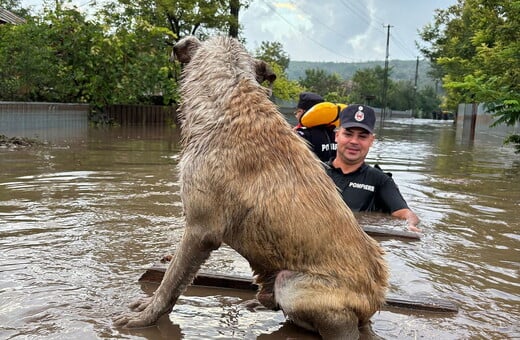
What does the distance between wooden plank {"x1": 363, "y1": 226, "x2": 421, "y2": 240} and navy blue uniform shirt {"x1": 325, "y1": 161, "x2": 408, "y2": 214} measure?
0.22 metres

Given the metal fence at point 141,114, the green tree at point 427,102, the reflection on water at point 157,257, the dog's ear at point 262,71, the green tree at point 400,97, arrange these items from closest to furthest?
the reflection on water at point 157,257 → the dog's ear at point 262,71 → the metal fence at point 141,114 → the green tree at point 400,97 → the green tree at point 427,102

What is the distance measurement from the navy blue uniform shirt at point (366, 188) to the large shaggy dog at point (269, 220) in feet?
7.28

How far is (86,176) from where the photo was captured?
9805 mm

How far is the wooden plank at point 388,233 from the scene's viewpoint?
5.66 m

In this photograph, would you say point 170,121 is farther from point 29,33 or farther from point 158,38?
point 29,33

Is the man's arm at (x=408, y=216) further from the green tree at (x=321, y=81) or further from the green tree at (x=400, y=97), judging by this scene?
the green tree at (x=400, y=97)

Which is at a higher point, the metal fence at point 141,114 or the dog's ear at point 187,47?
the dog's ear at point 187,47

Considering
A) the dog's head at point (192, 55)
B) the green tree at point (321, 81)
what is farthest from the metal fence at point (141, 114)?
the green tree at point (321, 81)

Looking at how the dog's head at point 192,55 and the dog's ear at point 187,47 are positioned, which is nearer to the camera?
the dog's head at point 192,55

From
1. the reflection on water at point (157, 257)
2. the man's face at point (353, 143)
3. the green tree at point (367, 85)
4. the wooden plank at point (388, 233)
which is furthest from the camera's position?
the green tree at point (367, 85)

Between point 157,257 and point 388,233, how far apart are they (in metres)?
2.36

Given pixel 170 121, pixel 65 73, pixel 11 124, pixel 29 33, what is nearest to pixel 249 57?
pixel 11 124

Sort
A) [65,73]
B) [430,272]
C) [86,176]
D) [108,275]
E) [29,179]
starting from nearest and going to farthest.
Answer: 1. [108,275]
2. [430,272]
3. [29,179]
4. [86,176]
5. [65,73]

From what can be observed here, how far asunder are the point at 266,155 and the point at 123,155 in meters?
10.7
